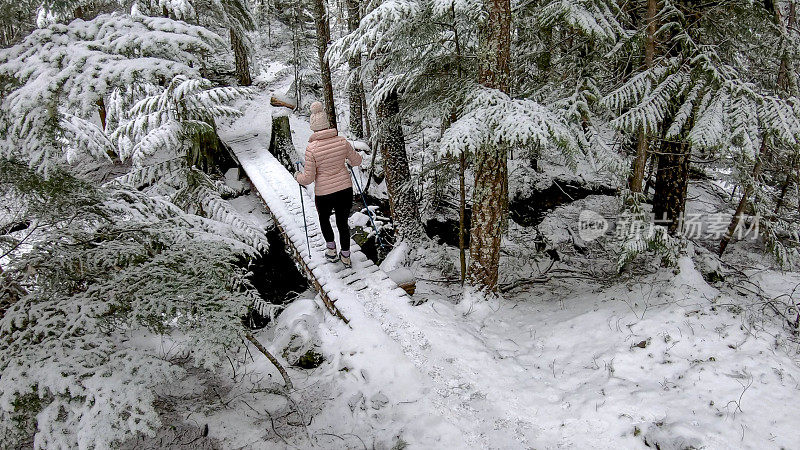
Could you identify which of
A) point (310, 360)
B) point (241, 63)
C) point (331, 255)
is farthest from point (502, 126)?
point (241, 63)

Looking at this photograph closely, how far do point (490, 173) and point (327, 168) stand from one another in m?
2.60

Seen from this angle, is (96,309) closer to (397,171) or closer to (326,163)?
(326,163)

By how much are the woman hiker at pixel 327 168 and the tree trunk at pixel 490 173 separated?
2.14 metres

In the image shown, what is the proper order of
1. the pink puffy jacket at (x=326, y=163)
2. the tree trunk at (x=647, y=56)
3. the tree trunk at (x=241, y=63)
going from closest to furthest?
the tree trunk at (x=647, y=56) → the pink puffy jacket at (x=326, y=163) → the tree trunk at (x=241, y=63)

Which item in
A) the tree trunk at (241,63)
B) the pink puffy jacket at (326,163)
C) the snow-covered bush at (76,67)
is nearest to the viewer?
the snow-covered bush at (76,67)

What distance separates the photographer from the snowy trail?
4462 mm

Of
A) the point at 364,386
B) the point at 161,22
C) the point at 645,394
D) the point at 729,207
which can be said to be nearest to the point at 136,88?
the point at 161,22

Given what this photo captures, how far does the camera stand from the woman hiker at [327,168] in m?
6.55

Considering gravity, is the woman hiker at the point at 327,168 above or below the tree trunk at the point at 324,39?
below

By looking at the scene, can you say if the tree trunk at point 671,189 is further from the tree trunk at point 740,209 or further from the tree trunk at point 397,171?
the tree trunk at point 397,171

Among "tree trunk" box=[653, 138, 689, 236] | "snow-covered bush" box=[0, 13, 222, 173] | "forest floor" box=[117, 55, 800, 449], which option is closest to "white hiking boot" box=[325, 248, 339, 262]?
"forest floor" box=[117, 55, 800, 449]

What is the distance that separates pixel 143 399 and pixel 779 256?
1023cm

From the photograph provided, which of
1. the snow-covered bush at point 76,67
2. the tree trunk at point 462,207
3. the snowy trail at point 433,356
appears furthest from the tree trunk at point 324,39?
the snow-covered bush at point 76,67

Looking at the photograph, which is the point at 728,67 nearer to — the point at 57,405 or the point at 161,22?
the point at 161,22
